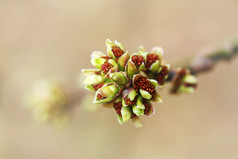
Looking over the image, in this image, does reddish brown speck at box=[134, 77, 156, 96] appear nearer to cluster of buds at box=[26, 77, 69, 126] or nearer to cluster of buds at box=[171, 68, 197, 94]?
cluster of buds at box=[171, 68, 197, 94]

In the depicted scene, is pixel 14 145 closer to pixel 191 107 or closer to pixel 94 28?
pixel 94 28

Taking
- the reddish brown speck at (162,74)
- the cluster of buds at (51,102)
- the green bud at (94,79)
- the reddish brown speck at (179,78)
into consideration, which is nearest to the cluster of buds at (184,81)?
the reddish brown speck at (179,78)

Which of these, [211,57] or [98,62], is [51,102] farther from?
[211,57]

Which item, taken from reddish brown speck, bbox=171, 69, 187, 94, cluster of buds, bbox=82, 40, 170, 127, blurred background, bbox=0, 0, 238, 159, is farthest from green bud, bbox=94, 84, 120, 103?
blurred background, bbox=0, 0, 238, 159

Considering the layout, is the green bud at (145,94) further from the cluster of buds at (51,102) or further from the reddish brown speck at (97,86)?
the cluster of buds at (51,102)

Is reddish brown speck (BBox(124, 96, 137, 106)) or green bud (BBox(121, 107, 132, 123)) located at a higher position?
reddish brown speck (BBox(124, 96, 137, 106))

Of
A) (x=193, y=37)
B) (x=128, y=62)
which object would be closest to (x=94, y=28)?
(x=193, y=37)
